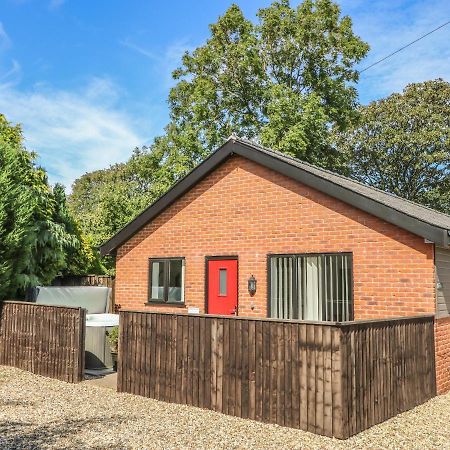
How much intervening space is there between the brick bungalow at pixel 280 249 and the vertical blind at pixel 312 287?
22 mm

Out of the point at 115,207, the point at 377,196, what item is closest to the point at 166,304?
the point at 377,196

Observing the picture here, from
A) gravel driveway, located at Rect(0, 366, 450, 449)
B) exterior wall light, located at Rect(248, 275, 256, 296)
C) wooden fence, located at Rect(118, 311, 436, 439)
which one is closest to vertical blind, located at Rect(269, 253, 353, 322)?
exterior wall light, located at Rect(248, 275, 256, 296)

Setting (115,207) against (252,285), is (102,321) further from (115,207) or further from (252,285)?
(115,207)

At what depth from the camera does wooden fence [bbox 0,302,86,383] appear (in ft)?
32.8

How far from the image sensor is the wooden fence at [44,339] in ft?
32.8

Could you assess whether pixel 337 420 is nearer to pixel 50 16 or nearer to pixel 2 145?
pixel 2 145

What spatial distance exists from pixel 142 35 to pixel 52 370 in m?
8.91

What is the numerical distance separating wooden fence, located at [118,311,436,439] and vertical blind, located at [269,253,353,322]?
1.83 meters

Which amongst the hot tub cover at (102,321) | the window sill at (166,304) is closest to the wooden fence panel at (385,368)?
the window sill at (166,304)

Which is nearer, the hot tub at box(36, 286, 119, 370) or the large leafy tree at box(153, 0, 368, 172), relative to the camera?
the hot tub at box(36, 286, 119, 370)

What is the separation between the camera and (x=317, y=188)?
1045cm

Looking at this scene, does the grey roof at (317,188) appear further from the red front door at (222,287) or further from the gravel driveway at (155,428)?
the gravel driveway at (155,428)

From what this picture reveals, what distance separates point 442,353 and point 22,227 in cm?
1030

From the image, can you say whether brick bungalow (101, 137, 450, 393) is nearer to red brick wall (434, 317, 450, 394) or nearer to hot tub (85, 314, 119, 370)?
red brick wall (434, 317, 450, 394)
